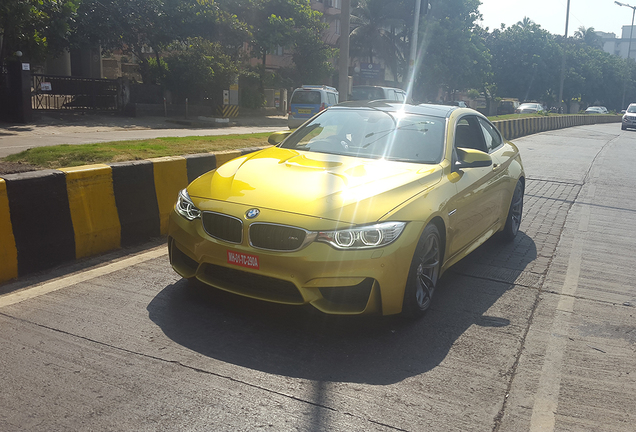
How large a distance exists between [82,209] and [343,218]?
2.69m

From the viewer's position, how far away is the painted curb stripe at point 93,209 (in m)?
5.52

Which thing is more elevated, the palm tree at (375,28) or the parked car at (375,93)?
the palm tree at (375,28)

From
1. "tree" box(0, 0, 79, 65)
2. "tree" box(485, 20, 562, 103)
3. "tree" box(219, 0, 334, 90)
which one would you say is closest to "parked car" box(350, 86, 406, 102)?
"tree" box(0, 0, 79, 65)

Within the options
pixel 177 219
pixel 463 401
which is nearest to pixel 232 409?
pixel 463 401

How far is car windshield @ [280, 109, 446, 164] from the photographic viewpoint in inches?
209

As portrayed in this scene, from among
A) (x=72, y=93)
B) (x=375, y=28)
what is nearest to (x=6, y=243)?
(x=72, y=93)

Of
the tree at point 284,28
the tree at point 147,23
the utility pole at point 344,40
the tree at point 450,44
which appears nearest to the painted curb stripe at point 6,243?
the utility pole at point 344,40

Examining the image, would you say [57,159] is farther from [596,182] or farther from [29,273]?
[596,182]

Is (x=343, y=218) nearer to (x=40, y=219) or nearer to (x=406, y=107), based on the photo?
(x=406, y=107)

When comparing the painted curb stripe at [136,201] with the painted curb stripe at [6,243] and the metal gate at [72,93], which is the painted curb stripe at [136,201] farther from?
the metal gate at [72,93]

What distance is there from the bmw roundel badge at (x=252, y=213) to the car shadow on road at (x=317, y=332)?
71cm

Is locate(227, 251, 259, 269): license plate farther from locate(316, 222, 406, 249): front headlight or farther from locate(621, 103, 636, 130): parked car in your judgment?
locate(621, 103, 636, 130): parked car

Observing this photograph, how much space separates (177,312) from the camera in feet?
14.8

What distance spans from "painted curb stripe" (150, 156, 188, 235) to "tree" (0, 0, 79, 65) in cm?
1625
